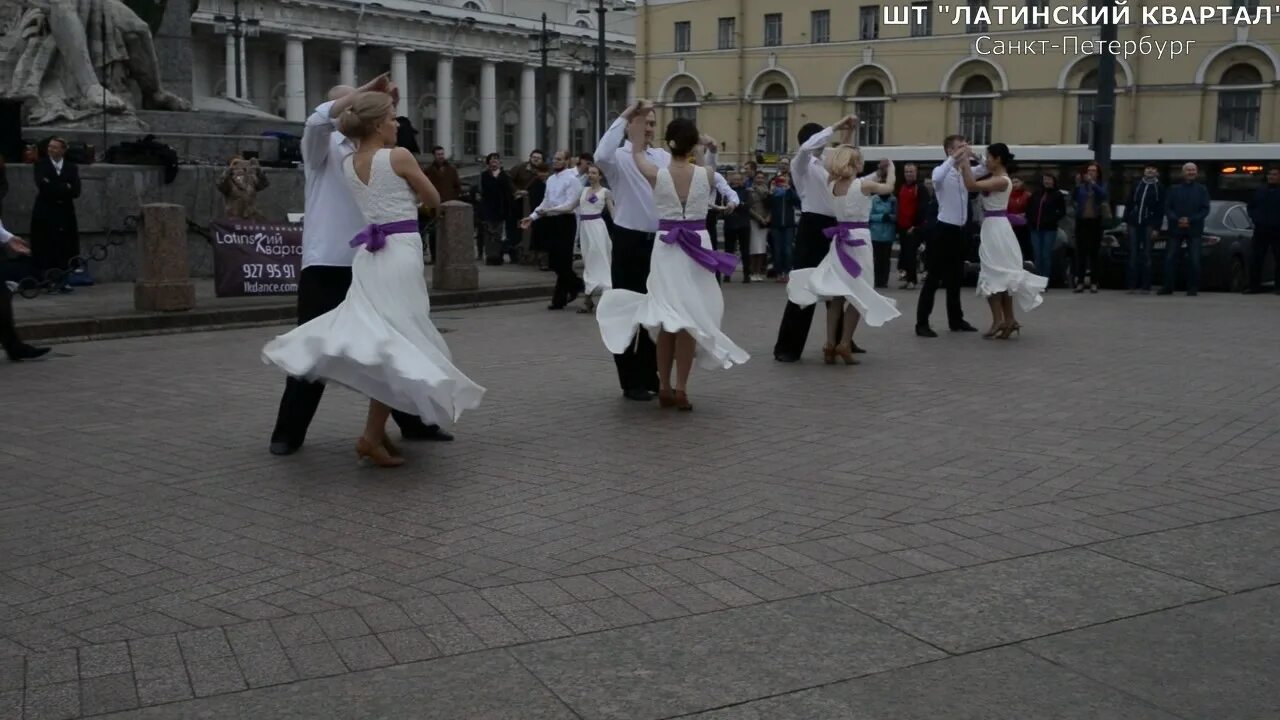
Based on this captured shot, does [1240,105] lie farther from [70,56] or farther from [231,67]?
[70,56]

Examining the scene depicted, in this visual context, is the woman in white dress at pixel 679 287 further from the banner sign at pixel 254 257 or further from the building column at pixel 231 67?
the building column at pixel 231 67

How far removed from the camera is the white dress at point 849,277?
1105cm

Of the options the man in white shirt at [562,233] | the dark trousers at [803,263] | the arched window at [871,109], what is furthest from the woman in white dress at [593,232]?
the arched window at [871,109]

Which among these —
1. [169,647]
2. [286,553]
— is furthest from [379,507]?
[169,647]

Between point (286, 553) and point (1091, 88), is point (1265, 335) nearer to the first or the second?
point (286, 553)

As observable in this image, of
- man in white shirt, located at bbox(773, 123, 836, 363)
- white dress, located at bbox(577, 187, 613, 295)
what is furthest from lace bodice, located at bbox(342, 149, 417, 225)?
white dress, located at bbox(577, 187, 613, 295)

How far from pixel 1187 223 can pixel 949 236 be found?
25.3 ft

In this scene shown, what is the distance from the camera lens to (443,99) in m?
91.1

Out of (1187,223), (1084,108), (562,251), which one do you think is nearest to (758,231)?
(1187,223)

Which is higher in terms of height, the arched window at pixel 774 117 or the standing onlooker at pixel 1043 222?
the arched window at pixel 774 117

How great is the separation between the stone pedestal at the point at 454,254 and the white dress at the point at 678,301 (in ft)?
30.7

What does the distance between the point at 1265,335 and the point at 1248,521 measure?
8.49 meters

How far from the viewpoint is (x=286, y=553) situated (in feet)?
17.9

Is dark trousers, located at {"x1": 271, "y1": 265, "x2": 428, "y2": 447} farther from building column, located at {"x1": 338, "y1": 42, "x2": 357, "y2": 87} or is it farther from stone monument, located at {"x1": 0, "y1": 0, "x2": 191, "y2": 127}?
building column, located at {"x1": 338, "y1": 42, "x2": 357, "y2": 87}
